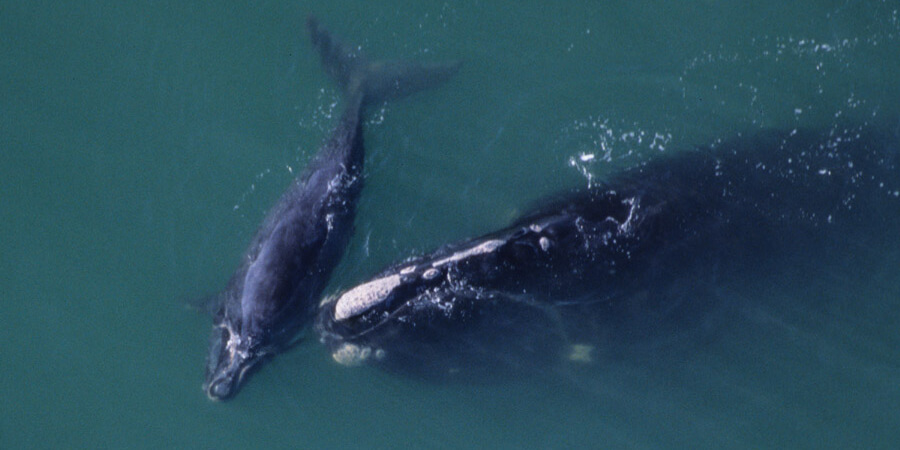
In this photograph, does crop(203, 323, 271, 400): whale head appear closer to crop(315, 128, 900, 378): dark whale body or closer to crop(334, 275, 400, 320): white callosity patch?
crop(315, 128, 900, 378): dark whale body

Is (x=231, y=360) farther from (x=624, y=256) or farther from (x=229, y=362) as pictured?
(x=624, y=256)

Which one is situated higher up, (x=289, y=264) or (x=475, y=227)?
(x=475, y=227)

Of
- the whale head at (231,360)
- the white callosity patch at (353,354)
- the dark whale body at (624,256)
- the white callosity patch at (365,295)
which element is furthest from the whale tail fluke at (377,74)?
the whale head at (231,360)

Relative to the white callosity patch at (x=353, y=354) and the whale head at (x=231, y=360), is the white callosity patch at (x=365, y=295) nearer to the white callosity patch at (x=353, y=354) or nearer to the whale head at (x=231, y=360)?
the white callosity patch at (x=353, y=354)

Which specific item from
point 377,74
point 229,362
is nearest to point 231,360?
point 229,362

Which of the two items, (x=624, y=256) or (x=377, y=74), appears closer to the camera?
(x=624, y=256)

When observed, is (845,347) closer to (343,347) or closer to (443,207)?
(443,207)
